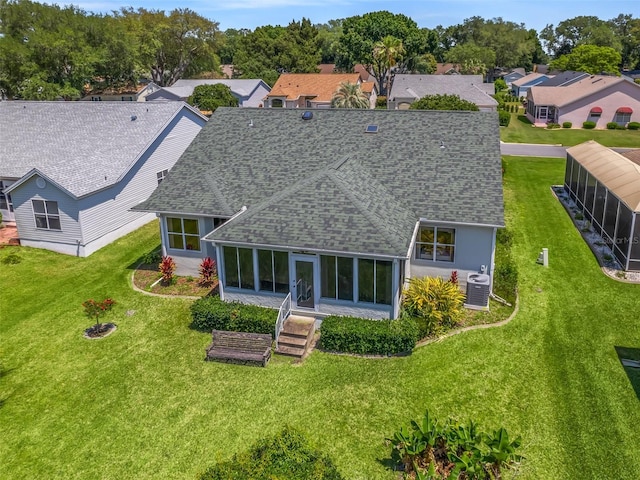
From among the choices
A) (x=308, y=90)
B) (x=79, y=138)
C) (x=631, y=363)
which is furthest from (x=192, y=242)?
(x=308, y=90)

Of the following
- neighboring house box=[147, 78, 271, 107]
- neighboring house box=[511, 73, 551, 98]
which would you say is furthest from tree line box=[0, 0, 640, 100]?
neighboring house box=[511, 73, 551, 98]

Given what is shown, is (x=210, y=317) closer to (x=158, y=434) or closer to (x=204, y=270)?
(x=204, y=270)

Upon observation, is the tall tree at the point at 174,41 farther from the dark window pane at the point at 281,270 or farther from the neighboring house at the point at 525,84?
the dark window pane at the point at 281,270

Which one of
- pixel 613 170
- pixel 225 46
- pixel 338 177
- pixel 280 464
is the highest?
pixel 225 46

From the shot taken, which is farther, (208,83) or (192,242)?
(208,83)

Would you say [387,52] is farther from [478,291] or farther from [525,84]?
[478,291]
